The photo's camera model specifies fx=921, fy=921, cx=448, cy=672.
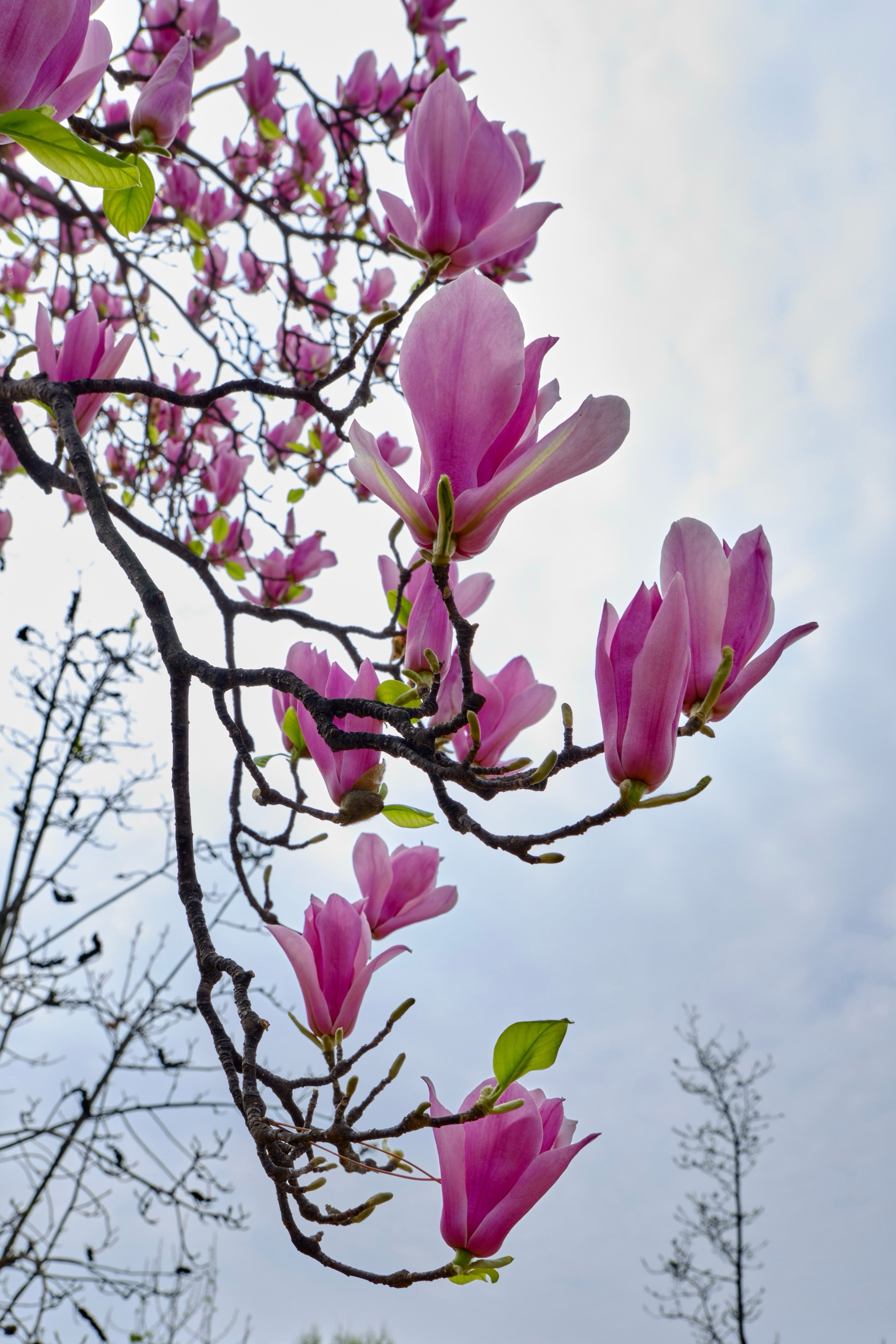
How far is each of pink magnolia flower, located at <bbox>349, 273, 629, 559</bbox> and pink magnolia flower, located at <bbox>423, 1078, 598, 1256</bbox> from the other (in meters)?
0.50

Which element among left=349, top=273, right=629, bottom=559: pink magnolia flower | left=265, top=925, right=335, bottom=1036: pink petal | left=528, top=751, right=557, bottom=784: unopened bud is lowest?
left=265, top=925, right=335, bottom=1036: pink petal

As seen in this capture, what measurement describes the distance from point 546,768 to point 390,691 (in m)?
0.38

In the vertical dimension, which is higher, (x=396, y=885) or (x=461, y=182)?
(x=461, y=182)

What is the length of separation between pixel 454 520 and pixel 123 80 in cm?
183

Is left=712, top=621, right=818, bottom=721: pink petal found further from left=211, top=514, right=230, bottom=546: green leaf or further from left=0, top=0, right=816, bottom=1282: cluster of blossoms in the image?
left=211, top=514, right=230, bottom=546: green leaf

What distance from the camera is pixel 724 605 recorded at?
0.68 m

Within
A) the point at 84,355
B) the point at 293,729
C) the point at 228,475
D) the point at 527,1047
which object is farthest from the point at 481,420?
the point at 228,475

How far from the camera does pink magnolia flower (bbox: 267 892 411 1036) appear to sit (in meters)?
0.96

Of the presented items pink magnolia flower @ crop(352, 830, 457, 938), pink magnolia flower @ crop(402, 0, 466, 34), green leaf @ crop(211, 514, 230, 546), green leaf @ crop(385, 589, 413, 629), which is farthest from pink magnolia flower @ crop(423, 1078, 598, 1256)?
pink magnolia flower @ crop(402, 0, 466, 34)

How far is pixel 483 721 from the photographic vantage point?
40.0 inches

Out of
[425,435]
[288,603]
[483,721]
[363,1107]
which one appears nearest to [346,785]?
[483,721]

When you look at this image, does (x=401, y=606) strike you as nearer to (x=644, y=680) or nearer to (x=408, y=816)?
(x=408, y=816)

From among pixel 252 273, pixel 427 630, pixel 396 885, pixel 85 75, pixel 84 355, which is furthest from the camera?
pixel 252 273

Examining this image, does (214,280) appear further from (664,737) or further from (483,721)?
(664,737)
